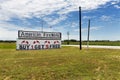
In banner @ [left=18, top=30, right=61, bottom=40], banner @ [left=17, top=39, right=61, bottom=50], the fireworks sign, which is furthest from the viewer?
banner @ [left=18, top=30, right=61, bottom=40]

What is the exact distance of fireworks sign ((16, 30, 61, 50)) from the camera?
3909 cm

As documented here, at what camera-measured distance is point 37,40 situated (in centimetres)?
4081

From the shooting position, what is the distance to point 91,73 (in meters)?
14.8

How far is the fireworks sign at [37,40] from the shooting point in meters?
39.1

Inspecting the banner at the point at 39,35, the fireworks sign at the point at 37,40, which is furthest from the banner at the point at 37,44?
the banner at the point at 39,35

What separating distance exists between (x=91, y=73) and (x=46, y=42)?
27418mm

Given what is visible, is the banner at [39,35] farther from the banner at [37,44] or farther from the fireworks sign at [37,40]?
the banner at [37,44]

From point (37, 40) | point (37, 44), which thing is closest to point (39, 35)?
point (37, 40)

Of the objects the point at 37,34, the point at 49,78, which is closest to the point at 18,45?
the point at 37,34

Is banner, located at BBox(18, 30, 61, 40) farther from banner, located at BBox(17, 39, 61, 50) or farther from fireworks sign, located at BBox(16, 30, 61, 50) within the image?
banner, located at BBox(17, 39, 61, 50)

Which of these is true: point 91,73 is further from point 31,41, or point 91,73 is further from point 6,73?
point 31,41

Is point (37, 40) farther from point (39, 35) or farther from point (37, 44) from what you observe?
point (39, 35)

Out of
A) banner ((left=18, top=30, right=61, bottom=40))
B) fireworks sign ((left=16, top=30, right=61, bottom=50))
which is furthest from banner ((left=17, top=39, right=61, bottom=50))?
banner ((left=18, top=30, right=61, bottom=40))

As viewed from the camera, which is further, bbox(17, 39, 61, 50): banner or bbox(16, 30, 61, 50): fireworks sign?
bbox(16, 30, 61, 50): fireworks sign
